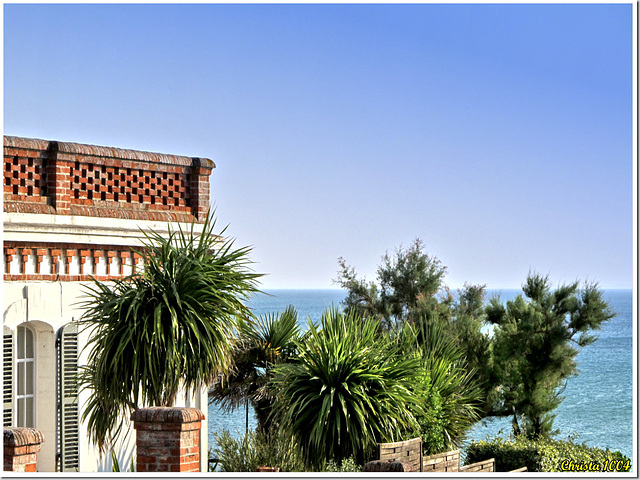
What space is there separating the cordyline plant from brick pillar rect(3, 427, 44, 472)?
136 inches

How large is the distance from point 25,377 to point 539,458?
8.92 metres

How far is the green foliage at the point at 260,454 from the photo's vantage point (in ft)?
41.7

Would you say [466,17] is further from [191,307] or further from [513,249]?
[191,307]

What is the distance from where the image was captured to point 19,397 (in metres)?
11.3

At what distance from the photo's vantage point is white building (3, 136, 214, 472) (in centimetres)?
1117

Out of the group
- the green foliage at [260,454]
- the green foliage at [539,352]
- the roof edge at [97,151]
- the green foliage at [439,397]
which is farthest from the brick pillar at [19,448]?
the green foliage at [539,352]

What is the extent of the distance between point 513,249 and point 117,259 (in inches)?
2301

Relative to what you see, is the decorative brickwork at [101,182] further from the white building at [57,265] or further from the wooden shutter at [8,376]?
the wooden shutter at [8,376]

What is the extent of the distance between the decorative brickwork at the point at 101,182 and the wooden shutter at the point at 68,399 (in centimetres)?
164

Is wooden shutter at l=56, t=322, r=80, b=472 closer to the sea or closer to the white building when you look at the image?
the white building

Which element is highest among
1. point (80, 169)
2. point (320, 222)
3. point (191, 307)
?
point (320, 222)

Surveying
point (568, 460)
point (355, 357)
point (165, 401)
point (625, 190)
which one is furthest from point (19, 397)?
point (625, 190)

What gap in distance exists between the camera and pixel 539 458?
1580cm

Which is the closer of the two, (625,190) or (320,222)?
(625,190)
